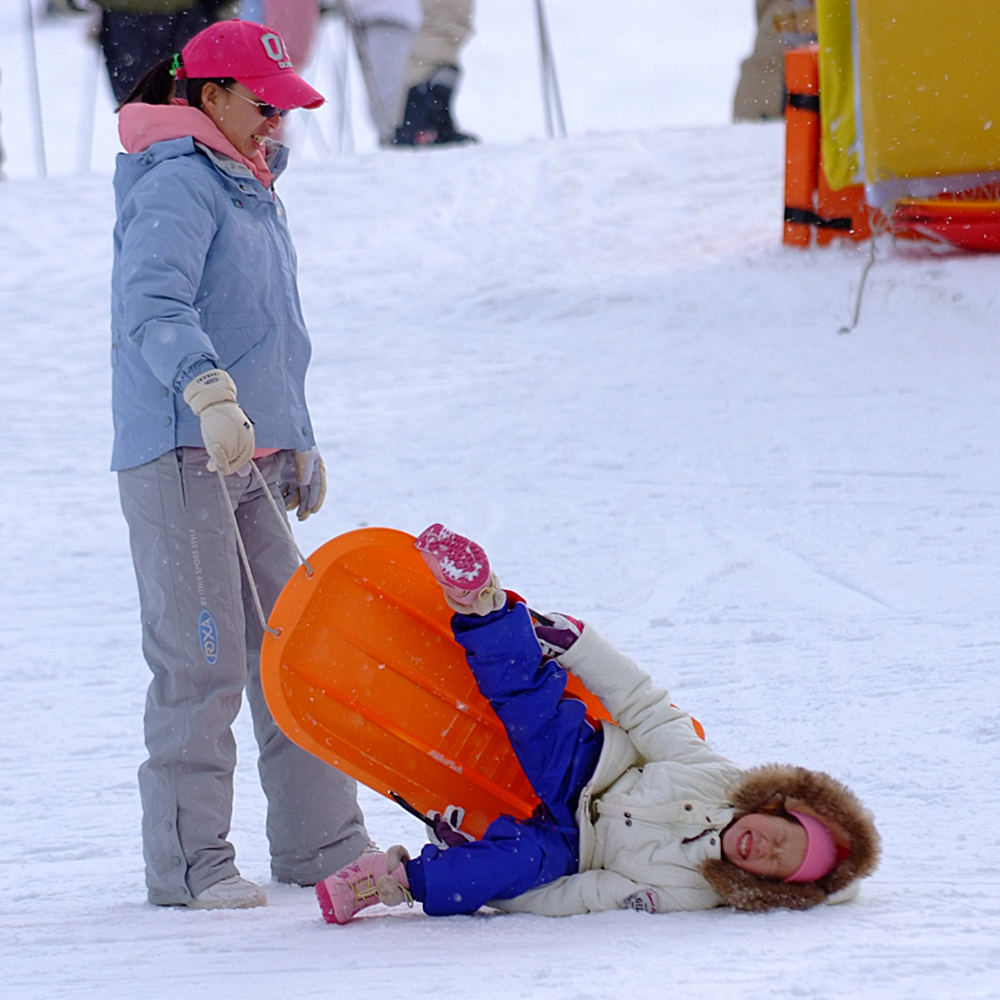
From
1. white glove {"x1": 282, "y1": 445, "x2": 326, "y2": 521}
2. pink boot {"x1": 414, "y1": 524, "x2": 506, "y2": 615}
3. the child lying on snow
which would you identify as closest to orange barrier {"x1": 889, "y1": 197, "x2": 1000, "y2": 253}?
white glove {"x1": 282, "y1": 445, "x2": 326, "y2": 521}

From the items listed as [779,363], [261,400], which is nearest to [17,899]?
[261,400]

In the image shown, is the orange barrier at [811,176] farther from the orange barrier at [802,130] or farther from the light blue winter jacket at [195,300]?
the light blue winter jacket at [195,300]

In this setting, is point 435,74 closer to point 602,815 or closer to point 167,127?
point 167,127

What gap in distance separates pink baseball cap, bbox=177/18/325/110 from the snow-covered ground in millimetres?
1515

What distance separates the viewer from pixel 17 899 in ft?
8.45

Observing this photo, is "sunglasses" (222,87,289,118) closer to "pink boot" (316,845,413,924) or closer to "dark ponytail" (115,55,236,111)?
"dark ponytail" (115,55,236,111)

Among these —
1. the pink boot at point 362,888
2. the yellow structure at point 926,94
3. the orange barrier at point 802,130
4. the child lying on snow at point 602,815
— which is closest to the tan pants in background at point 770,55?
the orange barrier at point 802,130

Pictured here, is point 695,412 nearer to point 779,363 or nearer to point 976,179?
point 779,363

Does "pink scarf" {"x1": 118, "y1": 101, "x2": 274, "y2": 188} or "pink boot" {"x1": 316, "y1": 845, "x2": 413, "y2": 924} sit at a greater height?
"pink scarf" {"x1": 118, "y1": 101, "x2": 274, "y2": 188}

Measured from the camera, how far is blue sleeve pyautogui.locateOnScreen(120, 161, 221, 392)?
228 cm

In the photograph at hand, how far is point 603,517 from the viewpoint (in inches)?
198

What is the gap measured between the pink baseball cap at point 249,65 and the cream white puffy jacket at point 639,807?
116 cm

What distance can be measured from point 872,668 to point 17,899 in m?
2.27

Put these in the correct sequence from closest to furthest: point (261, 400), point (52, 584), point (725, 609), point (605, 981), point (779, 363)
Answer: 1. point (605, 981)
2. point (261, 400)
3. point (725, 609)
4. point (52, 584)
5. point (779, 363)
